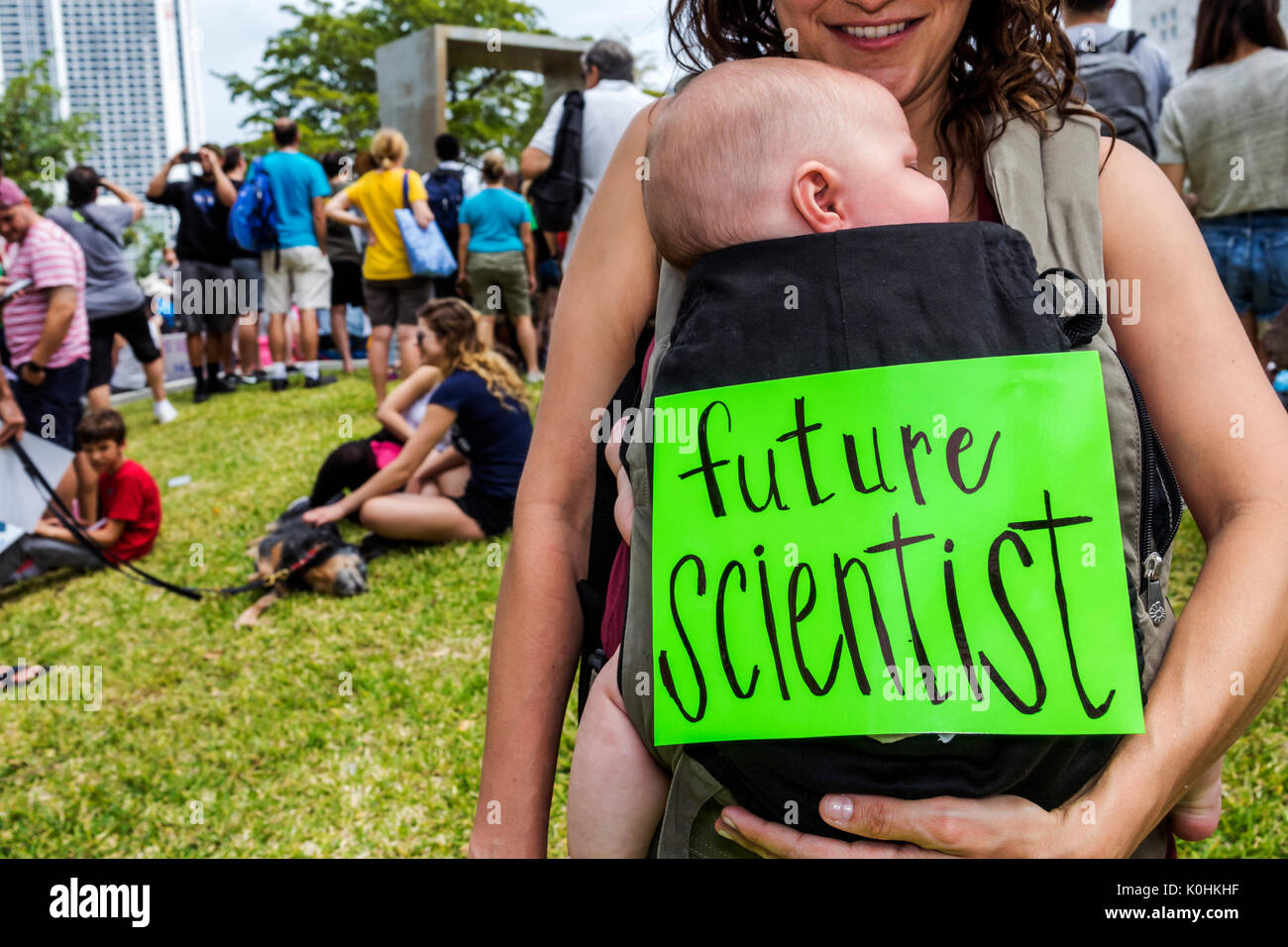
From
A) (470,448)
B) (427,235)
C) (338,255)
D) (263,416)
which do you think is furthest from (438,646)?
(338,255)

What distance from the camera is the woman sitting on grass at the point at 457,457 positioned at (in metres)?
5.56

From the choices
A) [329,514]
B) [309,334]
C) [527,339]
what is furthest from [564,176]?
[309,334]

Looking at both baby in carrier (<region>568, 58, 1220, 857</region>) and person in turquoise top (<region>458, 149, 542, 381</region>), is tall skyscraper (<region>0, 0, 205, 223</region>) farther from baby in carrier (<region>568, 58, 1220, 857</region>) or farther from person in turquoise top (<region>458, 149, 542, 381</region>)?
baby in carrier (<region>568, 58, 1220, 857</region>)

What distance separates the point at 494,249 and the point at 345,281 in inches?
94.1

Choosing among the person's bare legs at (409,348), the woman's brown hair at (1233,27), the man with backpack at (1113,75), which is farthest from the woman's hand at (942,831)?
the person's bare legs at (409,348)

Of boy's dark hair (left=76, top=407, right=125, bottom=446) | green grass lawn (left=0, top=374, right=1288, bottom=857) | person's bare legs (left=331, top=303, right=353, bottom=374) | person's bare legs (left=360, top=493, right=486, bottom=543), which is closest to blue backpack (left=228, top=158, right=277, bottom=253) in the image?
person's bare legs (left=331, top=303, right=353, bottom=374)

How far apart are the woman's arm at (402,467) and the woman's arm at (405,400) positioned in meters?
0.31

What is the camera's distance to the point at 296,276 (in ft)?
30.7

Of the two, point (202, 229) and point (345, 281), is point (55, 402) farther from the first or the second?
point (345, 281)

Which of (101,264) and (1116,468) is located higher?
(1116,468)

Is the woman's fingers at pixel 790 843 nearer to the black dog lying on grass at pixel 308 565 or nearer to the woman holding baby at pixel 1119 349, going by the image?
the woman holding baby at pixel 1119 349

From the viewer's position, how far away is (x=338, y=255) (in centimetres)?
973

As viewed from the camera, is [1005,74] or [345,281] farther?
[345,281]
